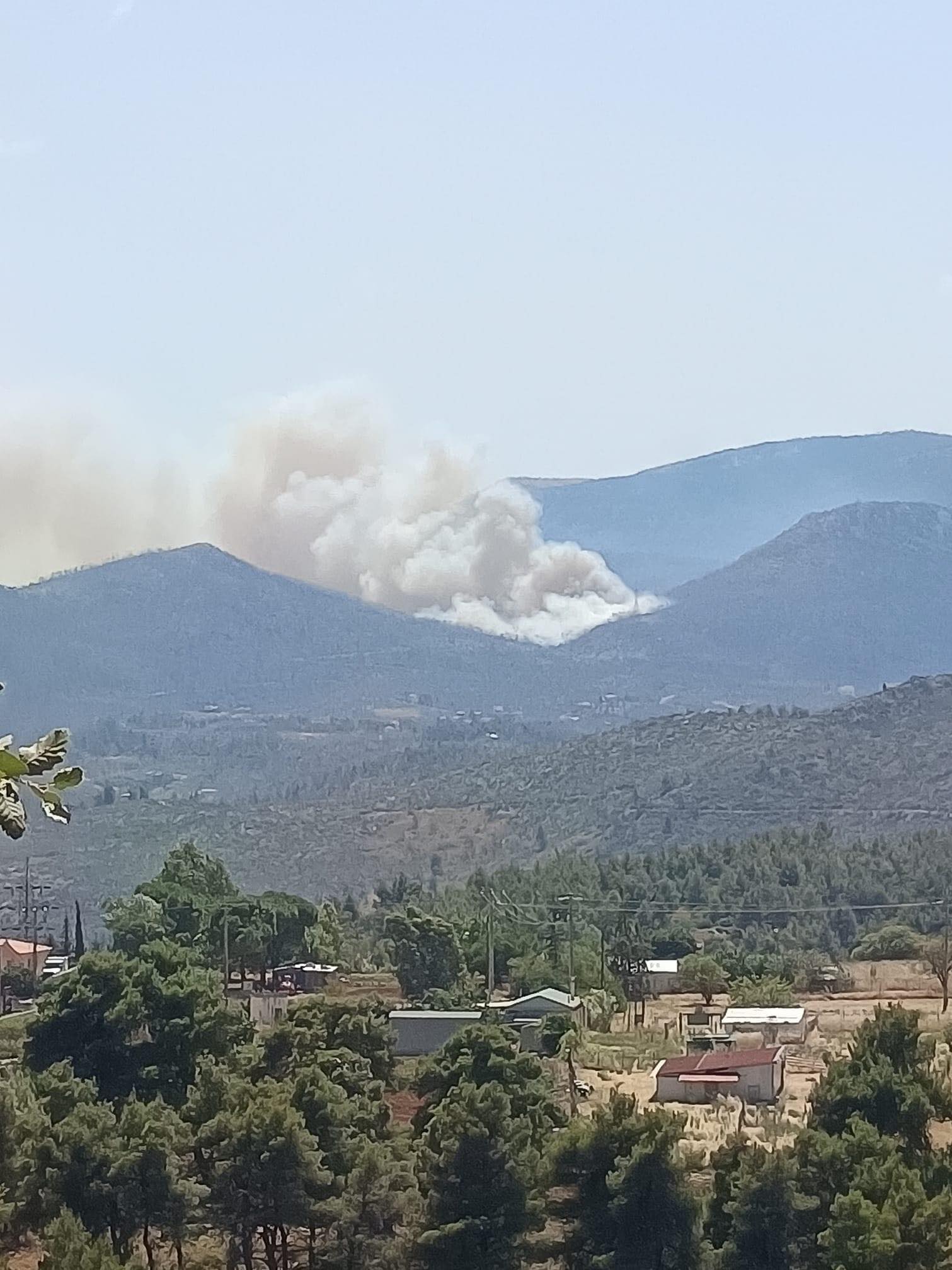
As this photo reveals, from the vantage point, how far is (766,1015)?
4741 cm

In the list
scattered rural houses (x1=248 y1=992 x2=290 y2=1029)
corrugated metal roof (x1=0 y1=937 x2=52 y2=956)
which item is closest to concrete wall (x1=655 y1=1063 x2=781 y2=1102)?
scattered rural houses (x1=248 y1=992 x2=290 y2=1029)

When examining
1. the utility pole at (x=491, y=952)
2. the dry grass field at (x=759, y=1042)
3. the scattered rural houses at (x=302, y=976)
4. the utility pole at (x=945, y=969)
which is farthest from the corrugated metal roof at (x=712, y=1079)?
the scattered rural houses at (x=302, y=976)

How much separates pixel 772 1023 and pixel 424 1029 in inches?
287

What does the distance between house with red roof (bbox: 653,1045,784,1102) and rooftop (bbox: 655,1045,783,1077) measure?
0.01m

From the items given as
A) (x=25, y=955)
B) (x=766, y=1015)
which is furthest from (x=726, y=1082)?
(x=25, y=955)

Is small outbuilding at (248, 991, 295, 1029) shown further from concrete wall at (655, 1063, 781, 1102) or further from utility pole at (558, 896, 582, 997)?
concrete wall at (655, 1063, 781, 1102)

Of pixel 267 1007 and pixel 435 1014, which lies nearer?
pixel 435 1014

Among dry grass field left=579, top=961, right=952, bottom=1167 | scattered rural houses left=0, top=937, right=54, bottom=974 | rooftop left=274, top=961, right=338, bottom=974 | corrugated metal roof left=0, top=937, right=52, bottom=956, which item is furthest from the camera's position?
corrugated metal roof left=0, top=937, right=52, bottom=956

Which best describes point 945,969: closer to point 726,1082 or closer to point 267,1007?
point 726,1082

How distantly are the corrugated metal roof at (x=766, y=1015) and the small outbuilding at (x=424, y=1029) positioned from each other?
5.63 metres

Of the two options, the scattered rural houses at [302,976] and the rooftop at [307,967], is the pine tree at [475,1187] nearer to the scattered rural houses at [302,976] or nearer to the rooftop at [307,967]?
the scattered rural houses at [302,976]

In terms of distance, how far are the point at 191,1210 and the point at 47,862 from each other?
7696 centimetres

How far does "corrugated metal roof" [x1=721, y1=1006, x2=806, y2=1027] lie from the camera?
153 feet

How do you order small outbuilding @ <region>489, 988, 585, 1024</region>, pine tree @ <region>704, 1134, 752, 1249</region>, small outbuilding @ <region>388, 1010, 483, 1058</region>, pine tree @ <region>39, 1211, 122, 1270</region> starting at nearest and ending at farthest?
pine tree @ <region>39, 1211, 122, 1270</region> → pine tree @ <region>704, 1134, 752, 1249</region> → small outbuilding @ <region>388, 1010, 483, 1058</region> → small outbuilding @ <region>489, 988, 585, 1024</region>
